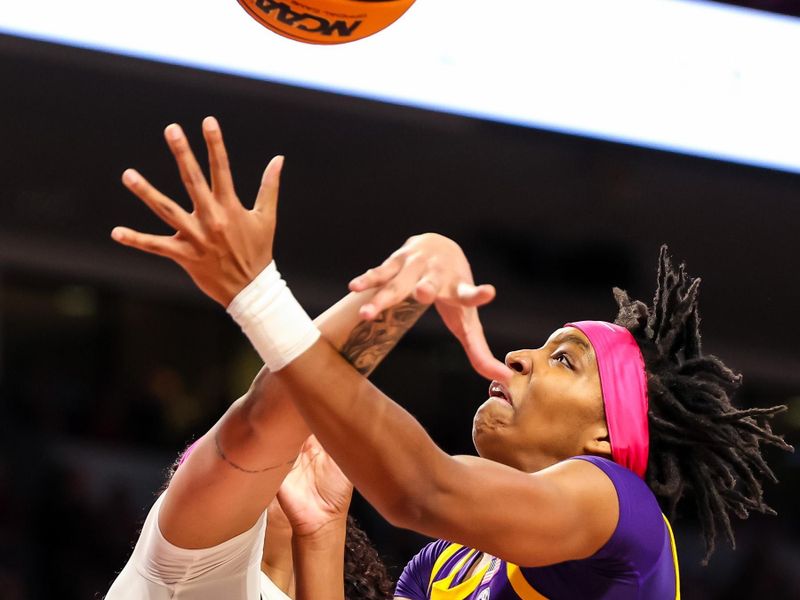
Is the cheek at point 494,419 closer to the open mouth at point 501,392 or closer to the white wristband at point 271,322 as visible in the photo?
the open mouth at point 501,392

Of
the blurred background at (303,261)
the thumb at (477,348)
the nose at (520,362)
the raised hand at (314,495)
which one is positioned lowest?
the blurred background at (303,261)

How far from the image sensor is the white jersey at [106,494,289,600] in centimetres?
197

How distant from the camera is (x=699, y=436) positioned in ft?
6.81

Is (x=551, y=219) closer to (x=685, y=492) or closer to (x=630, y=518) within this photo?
(x=685, y=492)

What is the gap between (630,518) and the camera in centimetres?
175

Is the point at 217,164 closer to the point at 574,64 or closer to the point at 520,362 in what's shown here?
the point at 520,362

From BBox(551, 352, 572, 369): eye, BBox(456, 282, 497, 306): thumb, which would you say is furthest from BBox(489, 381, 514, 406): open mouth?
BBox(456, 282, 497, 306): thumb

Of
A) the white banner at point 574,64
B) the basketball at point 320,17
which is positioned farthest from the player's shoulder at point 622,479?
the white banner at point 574,64

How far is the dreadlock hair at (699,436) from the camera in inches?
81.3

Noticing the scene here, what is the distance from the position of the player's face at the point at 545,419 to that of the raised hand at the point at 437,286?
0.40 metres

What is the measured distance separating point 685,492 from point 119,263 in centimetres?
378

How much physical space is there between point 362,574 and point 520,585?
2.69ft

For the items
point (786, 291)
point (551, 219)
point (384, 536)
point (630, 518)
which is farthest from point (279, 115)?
point (630, 518)

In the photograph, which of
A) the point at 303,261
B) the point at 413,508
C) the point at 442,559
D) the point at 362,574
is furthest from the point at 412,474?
the point at 303,261
